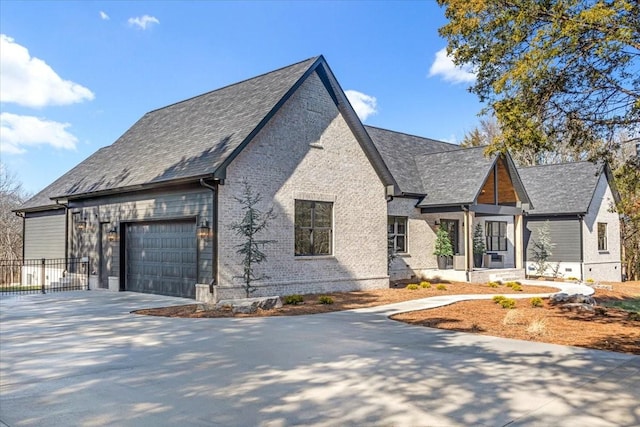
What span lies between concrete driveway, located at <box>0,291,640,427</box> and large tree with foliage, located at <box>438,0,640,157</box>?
16.9 ft

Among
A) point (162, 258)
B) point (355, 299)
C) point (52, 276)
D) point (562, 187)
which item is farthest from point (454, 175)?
point (52, 276)

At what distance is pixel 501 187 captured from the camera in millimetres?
24578

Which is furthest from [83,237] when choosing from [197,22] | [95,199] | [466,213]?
[466,213]

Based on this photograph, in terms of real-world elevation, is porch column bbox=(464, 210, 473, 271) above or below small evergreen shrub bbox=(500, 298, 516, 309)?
above

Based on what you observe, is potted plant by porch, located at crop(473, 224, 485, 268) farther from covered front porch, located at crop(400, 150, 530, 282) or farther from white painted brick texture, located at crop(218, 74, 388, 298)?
white painted brick texture, located at crop(218, 74, 388, 298)

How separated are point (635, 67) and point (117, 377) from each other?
1139 centimetres

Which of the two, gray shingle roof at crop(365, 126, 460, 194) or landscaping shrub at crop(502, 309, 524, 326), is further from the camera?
gray shingle roof at crop(365, 126, 460, 194)

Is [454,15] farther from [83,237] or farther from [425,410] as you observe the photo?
[83,237]

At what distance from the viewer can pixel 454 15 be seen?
444 inches

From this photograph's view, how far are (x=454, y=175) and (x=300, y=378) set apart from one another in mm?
17909

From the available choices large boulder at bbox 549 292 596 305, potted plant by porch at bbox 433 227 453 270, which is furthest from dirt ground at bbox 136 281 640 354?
potted plant by porch at bbox 433 227 453 270

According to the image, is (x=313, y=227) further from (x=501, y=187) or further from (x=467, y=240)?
(x=501, y=187)

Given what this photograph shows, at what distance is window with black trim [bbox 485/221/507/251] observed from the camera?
27609mm

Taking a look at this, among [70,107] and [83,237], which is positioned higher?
[70,107]
